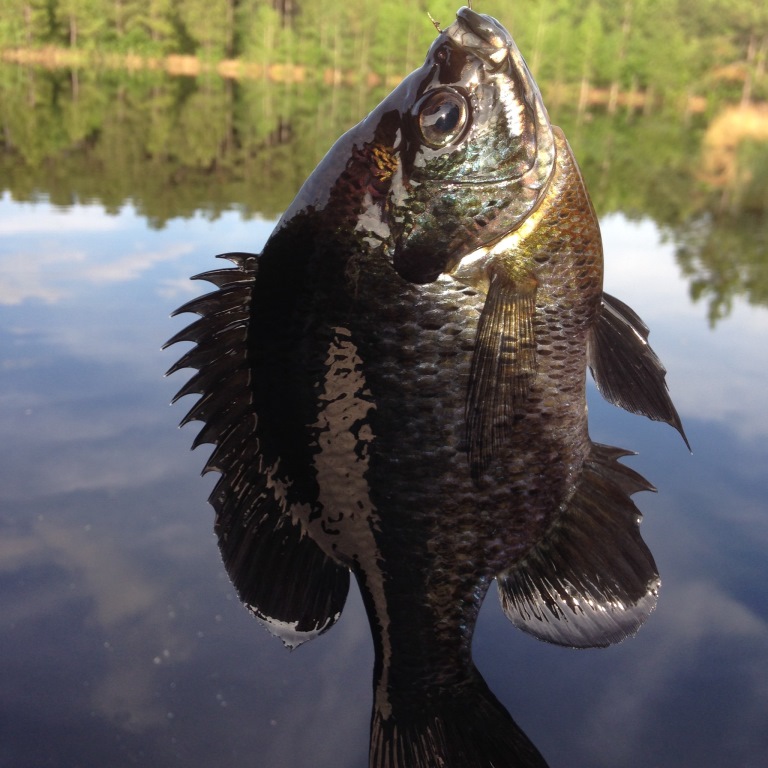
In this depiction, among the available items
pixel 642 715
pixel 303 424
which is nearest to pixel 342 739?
pixel 642 715

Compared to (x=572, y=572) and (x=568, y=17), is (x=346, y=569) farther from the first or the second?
(x=568, y=17)

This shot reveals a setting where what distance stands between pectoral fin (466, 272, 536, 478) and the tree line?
40.0 meters

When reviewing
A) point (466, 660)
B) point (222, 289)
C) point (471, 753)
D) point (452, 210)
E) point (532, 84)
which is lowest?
point (471, 753)

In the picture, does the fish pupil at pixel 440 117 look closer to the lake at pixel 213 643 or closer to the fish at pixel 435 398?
the fish at pixel 435 398

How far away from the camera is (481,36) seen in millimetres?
1556

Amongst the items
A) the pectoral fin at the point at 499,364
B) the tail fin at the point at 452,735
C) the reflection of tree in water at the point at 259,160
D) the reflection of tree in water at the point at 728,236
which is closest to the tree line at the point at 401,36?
the reflection of tree in water at the point at 259,160

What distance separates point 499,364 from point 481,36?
683mm

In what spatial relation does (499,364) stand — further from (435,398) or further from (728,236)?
(728,236)

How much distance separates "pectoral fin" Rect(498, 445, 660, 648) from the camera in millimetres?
1673

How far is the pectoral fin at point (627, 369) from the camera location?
5.54ft

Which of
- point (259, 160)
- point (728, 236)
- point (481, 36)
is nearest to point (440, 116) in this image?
point (481, 36)

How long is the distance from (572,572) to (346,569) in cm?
52

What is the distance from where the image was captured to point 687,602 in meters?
5.07

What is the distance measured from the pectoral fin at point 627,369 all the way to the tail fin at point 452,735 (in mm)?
744
